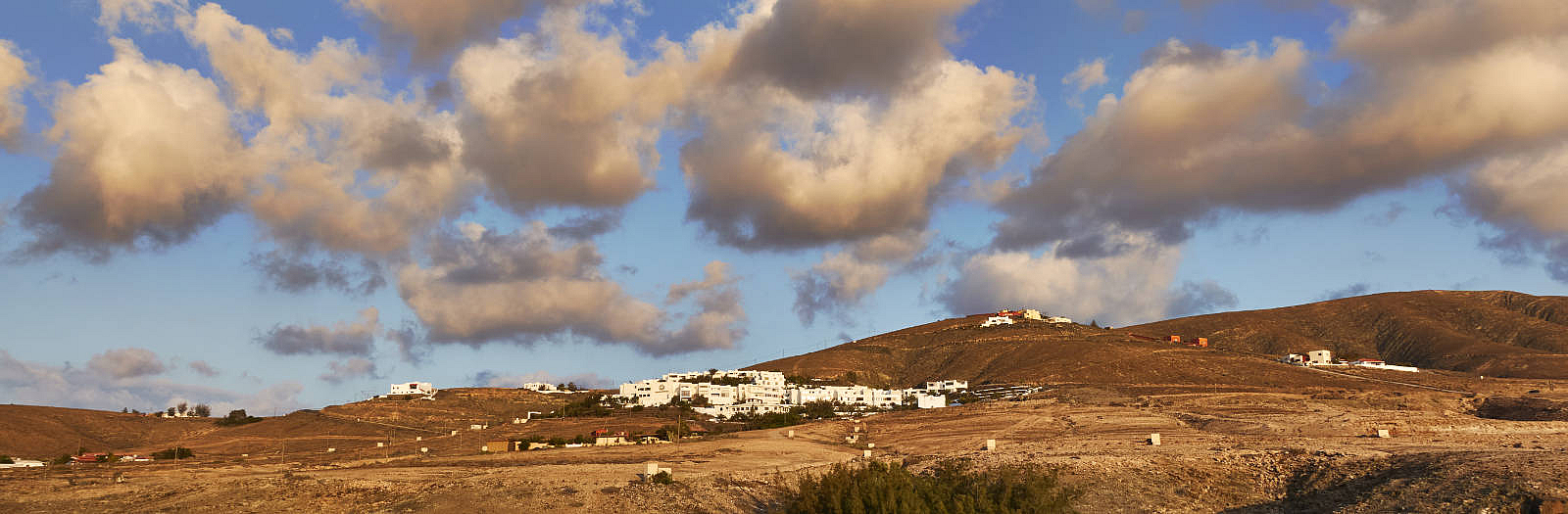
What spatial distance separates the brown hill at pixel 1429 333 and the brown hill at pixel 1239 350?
251 millimetres

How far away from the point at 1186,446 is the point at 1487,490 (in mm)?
19552

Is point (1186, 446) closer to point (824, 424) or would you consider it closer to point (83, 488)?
point (824, 424)

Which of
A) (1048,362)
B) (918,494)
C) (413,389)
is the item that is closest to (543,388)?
(413,389)

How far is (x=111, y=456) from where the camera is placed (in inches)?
3211

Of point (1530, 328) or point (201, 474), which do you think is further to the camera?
point (1530, 328)

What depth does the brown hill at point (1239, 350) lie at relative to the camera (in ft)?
415

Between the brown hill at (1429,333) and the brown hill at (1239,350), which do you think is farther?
the brown hill at (1429,333)

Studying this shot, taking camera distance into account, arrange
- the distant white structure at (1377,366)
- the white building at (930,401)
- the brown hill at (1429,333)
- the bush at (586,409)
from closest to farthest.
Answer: the white building at (930,401)
the bush at (586,409)
the distant white structure at (1377,366)
the brown hill at (1429,333)

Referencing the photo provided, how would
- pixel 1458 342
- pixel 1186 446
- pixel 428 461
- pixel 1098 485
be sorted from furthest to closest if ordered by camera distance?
pixel 1458 342 → pixel 428 461 → pixel 1186 446 → pixel 1098 485

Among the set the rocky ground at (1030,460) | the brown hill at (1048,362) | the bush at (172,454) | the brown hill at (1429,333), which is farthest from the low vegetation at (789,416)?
the brown hill at (1429,333)

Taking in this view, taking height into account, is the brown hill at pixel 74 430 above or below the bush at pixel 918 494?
above

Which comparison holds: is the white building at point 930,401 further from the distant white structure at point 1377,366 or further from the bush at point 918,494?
the bush at point 918,494

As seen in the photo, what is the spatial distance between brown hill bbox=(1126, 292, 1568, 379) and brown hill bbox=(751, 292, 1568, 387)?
25cm

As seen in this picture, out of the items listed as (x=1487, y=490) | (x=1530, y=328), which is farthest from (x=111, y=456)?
(x=1530, y=328)
